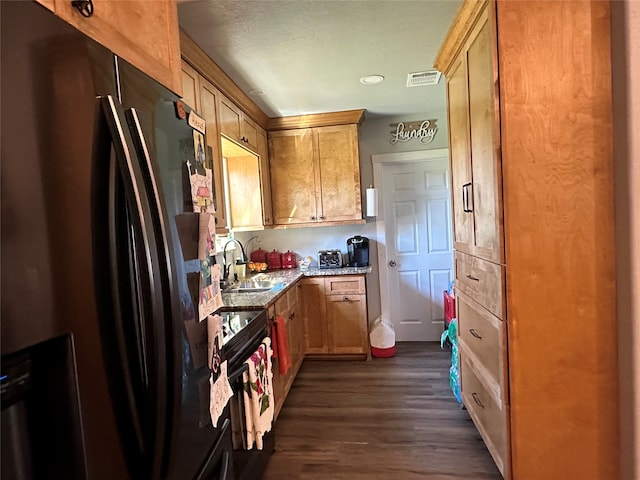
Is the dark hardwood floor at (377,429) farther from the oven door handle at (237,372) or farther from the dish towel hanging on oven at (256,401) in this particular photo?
the oven door handle at (237,372)

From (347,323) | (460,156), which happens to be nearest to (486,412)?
(460,156)

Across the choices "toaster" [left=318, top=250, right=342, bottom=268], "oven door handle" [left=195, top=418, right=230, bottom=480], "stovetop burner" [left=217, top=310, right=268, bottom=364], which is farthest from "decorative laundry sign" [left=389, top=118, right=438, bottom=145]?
"oven door handle" [left=195, top=418, right=230, bottom=480]

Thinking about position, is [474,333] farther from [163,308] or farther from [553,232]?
[163,308]

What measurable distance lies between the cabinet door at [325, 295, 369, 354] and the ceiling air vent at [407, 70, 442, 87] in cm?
196

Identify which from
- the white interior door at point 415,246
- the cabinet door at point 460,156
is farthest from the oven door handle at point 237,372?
the white interior door at point 415,246

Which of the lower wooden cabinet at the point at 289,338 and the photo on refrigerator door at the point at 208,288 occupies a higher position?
the photo on refrigerator door at the point at 208,288

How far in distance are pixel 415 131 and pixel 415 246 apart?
1.26 m

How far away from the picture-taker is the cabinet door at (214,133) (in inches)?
89.7

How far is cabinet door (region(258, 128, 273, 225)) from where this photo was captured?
141 inches

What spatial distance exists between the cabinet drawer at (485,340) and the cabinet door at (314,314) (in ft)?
4.92

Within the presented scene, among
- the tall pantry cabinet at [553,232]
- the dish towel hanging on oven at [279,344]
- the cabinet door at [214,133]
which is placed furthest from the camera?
the dish towel hanging on oven at [279,344]

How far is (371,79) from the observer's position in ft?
9.27

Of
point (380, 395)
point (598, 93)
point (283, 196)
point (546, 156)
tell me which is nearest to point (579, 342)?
point (546, 156)

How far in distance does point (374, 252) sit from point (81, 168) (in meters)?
3.62
